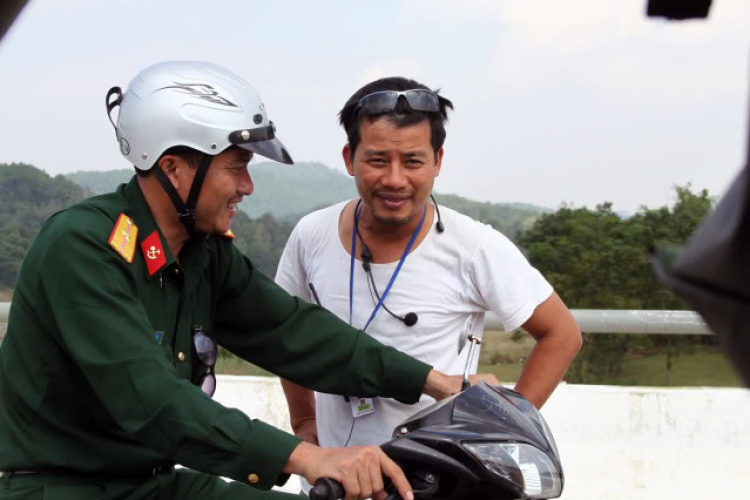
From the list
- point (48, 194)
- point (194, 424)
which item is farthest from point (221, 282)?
point (48, 194)

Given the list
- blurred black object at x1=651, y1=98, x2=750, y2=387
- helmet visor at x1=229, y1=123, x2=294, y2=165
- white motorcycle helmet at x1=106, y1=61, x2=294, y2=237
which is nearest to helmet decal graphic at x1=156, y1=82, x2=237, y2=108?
white motorcycle helmet at x1=106, y1=61, x2=294, y2=237

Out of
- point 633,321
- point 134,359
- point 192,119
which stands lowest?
point 633,321

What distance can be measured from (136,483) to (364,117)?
4.94ft

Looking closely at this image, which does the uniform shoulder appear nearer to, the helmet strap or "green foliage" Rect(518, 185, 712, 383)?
the helmet strap

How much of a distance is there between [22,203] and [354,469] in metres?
4.78

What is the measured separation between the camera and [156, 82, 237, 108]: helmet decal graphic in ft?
9.94

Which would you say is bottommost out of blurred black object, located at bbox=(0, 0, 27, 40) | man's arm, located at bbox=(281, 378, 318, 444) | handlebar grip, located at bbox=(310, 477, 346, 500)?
man's arm, located at bbox=(281, 378, 318, 444)

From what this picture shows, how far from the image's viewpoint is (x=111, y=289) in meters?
2.60

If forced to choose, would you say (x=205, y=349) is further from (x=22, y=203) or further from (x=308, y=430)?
→ (x=22, y=203)

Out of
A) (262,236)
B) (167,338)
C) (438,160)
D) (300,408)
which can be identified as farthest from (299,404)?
(262,236)

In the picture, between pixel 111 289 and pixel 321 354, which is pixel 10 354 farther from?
pixel 321 354

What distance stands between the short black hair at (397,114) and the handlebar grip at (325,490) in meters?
1.46

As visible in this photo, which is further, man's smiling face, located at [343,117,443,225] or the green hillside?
the green hillside

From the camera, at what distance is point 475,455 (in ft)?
8.13
